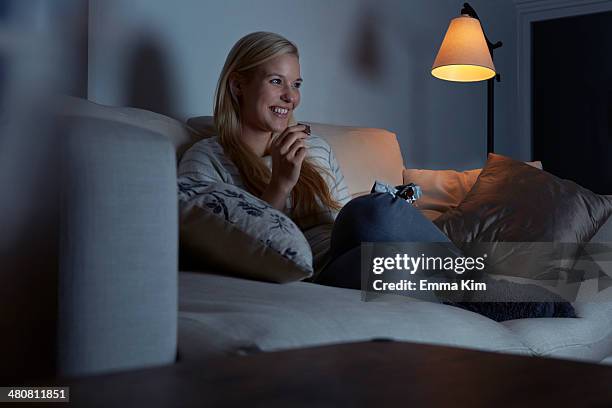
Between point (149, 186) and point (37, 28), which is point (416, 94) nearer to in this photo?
point (149, 186)

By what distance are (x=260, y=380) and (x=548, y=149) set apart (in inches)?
178

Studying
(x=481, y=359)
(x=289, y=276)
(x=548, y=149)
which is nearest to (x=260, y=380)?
(x=481, y=359)

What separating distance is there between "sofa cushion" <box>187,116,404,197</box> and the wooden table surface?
1765 mm

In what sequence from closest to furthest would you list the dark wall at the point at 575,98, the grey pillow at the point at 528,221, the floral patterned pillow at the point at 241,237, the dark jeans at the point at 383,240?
the floral patterned pillow at the point at 241,237 → the dark jeans at the point at 383,240 → the grey pillow at the point at 528,221 → the dark wall at the point at 575,98

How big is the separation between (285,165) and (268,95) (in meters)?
0.36

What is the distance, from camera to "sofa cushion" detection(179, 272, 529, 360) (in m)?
0.93

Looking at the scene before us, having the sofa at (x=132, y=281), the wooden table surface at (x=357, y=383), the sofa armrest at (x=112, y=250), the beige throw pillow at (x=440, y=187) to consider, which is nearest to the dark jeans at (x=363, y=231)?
the sofa at (x=132, y=281)

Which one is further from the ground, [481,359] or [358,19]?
[358,19]

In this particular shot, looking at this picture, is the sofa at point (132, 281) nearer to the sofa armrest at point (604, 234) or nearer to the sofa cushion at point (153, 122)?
the sofa cushion at point (153, 122)

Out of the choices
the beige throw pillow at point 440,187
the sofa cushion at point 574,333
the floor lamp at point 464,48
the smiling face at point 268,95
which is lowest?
the sofa cushion at point 574,333

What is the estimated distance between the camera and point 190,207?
1276 millimetres

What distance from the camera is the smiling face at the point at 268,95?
2.07 meters

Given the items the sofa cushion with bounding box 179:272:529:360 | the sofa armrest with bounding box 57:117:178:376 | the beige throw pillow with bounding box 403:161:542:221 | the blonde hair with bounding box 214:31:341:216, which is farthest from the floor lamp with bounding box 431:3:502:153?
the sofa armrest with bounding box 57:117:178:376

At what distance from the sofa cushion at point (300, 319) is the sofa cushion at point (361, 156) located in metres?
1.11
